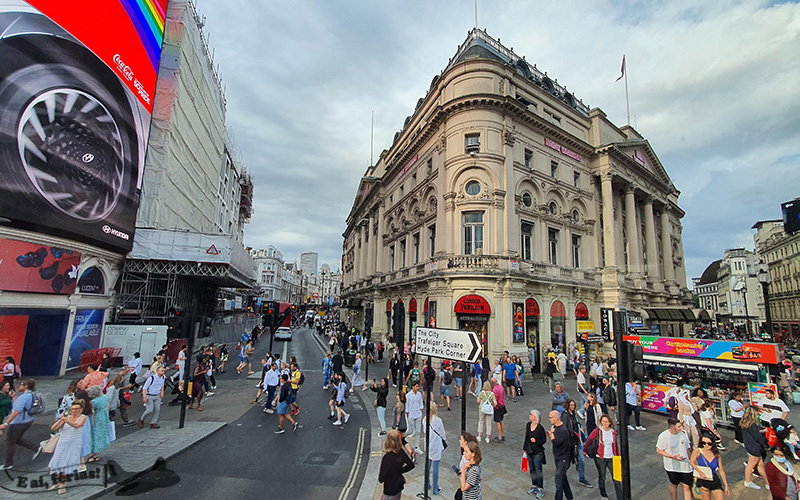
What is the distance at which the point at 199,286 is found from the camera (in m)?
37.3

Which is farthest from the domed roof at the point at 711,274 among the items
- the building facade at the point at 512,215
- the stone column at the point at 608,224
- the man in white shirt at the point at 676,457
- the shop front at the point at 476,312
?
the man in white shirt at the point at 676,457

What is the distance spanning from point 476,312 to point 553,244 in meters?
9.73

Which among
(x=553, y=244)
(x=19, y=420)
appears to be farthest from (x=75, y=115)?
(x=553, y=244)

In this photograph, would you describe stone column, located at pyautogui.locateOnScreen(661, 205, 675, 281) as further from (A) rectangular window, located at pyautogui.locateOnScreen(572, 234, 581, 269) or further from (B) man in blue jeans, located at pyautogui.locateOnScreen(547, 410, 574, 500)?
(B) man in blue jeans, located at pyautogui.locateOnScreen(547, 410, 574, 500)

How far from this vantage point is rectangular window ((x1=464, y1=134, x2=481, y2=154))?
23.2 metres

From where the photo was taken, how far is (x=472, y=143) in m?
23.6

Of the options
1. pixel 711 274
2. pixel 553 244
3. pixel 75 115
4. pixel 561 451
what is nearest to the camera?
pixel 561 451

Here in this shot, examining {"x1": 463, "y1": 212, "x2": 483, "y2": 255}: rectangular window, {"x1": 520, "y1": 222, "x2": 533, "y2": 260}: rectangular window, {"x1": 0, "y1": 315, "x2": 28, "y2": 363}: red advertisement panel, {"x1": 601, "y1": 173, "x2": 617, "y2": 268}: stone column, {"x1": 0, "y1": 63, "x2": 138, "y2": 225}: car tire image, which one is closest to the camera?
{"x1": 0, "y1": 63, "x2": 138, "y2": 225}: car tire image

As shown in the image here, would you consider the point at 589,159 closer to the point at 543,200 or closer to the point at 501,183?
the point at 543,200

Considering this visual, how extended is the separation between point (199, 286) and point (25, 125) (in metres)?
25.3

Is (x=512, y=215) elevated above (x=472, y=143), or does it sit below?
below

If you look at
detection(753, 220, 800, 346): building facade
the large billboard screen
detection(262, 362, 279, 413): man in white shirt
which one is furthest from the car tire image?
detection(753, 220, 800, 346): building facade

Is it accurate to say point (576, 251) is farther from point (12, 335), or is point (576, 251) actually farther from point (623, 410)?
point (12, 335)

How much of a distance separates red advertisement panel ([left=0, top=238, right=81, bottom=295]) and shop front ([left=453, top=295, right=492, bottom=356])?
20.2 metres
